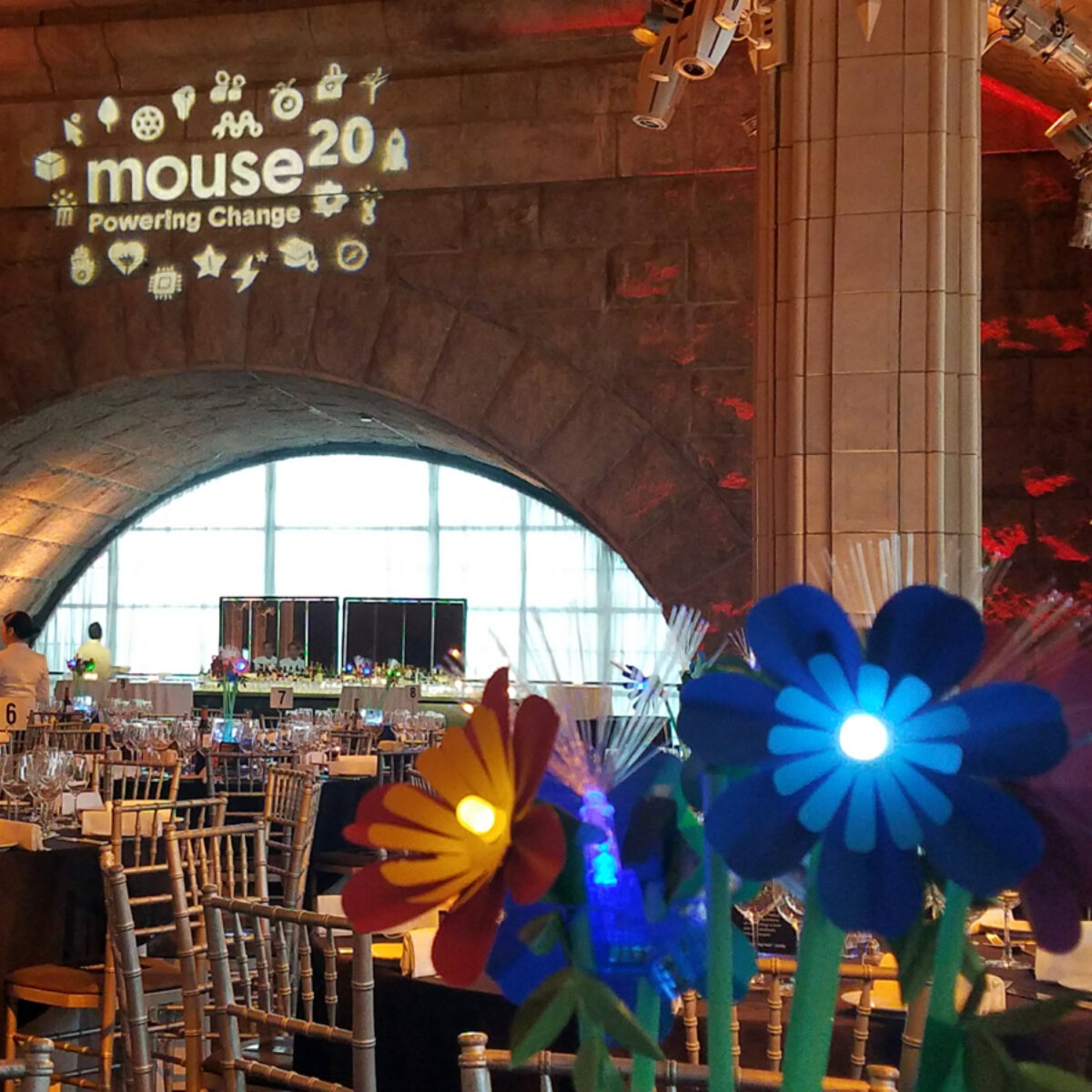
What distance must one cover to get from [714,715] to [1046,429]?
916 centimetres

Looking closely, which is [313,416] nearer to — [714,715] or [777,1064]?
[777,1064]

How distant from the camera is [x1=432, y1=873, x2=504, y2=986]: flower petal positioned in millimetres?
721

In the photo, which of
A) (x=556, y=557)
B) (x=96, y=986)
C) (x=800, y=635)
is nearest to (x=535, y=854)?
(x=800, y=635)

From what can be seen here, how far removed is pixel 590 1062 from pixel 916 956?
0.53 feet

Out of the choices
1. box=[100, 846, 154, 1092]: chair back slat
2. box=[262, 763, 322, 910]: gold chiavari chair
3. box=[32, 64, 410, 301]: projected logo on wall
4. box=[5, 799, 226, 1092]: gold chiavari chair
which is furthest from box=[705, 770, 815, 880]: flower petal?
box=[32, 64, 410, 301]: projected logo on wall

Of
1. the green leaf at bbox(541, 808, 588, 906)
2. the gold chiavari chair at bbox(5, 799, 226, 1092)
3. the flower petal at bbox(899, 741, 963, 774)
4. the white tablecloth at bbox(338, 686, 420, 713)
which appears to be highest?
the flower petal at bbox(899, 741, 963, 774)

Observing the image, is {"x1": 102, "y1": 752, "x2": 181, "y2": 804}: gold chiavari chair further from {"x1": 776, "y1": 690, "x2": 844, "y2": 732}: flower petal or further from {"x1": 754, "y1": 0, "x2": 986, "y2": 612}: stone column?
{"x1": 776, "y1": 690, "x2": 844, "y2": 732}: flower petal

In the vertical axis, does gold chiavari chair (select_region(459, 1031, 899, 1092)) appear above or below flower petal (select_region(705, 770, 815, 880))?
below

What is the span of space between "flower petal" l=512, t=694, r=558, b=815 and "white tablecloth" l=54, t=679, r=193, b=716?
10673mm

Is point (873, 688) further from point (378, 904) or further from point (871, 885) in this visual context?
point (378, 904)

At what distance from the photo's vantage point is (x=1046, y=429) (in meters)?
9.37

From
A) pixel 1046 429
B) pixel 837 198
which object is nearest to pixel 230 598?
pixel 1046 429

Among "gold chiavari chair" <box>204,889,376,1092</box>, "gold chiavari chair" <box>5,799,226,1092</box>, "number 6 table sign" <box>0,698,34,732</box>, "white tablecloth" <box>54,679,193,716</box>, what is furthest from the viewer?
"white tablecloth" <box>54,679,193,716</box>

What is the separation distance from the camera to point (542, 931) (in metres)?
0.76
